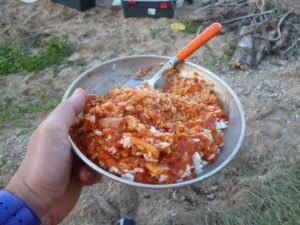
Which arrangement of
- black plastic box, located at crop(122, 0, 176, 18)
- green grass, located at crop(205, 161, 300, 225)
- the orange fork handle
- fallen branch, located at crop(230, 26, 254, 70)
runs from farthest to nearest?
1. black plastic box, located at crop(122, 0, 176, 18)
2. fallen branch, located at crop(230, 26, 254, 70)
3. green grass, located at crop(205, 161, 300, 225)
4. the orange fork handle

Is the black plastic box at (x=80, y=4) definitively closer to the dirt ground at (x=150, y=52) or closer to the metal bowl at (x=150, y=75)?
the dirt ground at (x=150, y=52)

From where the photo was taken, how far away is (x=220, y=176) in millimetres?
2330

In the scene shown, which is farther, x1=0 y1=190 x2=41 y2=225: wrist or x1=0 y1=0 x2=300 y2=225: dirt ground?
x1=0 y1=0 x2=300 y2=225: dirt ground

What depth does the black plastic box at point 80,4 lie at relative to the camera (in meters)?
4.13

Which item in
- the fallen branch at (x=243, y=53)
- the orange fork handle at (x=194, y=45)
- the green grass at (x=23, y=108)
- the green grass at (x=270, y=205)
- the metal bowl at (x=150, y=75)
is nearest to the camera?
the metal bowl at (x=150, y=75)

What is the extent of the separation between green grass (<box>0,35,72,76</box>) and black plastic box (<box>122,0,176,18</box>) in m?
0.68

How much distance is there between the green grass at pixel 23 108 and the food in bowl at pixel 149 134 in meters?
1.34

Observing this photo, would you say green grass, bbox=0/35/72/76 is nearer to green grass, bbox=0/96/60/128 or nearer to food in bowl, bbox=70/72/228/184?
green grass, bbox=0/96/60/128

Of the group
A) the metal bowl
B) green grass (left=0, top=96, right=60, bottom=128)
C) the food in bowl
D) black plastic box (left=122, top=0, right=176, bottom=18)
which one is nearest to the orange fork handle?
the metal bowl

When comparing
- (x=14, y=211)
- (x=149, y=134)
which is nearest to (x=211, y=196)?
(x=149, y=134)

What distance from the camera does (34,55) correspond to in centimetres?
351

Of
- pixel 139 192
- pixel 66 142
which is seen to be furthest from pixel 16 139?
pixel 66 142

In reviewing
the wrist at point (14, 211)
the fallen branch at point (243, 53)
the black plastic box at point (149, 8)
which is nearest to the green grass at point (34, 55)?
the black plastic box at point (149, 8)

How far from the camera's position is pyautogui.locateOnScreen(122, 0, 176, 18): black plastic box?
12.9 feet
